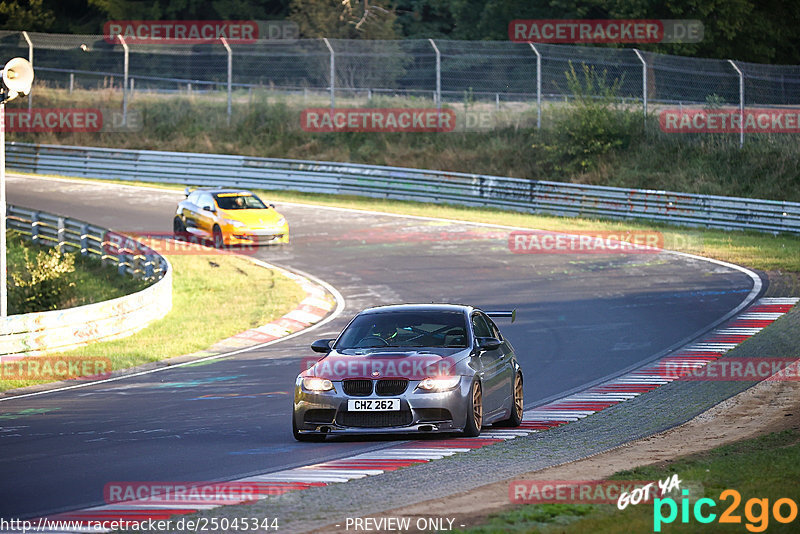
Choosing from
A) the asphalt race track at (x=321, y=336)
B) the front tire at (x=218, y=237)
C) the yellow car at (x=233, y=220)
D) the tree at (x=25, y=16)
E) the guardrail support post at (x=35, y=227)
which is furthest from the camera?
the tree at (x=25, y=16)

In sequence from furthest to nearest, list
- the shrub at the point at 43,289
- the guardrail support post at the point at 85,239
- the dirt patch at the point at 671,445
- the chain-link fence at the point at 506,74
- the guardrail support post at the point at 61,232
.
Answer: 1. the chain-link fence at the point at 506,74
2. the guardrail support post at the point at 61,232
3. the guardrail support post at the point at 85,239
4. the shrub at the point at 43,289
5. the dirt patch at the point at 671,445

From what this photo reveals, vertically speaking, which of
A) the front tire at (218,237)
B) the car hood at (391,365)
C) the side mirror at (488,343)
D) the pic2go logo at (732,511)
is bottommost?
the front tire at (218,237)

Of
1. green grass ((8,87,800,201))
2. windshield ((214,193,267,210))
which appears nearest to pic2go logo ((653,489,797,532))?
windshield ((214,193,267,210))

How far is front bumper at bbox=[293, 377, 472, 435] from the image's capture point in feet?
35.7

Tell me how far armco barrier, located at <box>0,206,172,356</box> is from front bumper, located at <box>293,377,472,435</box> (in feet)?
27.8

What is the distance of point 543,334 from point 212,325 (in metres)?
6.62

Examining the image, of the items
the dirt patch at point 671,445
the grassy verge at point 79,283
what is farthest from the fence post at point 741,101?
the dirt patch at point 671,445

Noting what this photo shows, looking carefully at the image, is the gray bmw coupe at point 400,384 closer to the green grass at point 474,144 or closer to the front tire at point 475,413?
the front tire at point 475,413

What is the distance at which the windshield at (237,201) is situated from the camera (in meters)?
30.3

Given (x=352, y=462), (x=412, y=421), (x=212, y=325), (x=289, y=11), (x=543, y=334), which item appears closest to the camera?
(x=352, y=462)

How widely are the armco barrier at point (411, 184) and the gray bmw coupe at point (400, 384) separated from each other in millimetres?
21192

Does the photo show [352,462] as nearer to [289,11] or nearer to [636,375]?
[636,375]

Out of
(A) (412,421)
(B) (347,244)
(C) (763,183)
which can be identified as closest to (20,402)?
(A) (412,421)

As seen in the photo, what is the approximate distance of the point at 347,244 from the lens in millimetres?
30609
